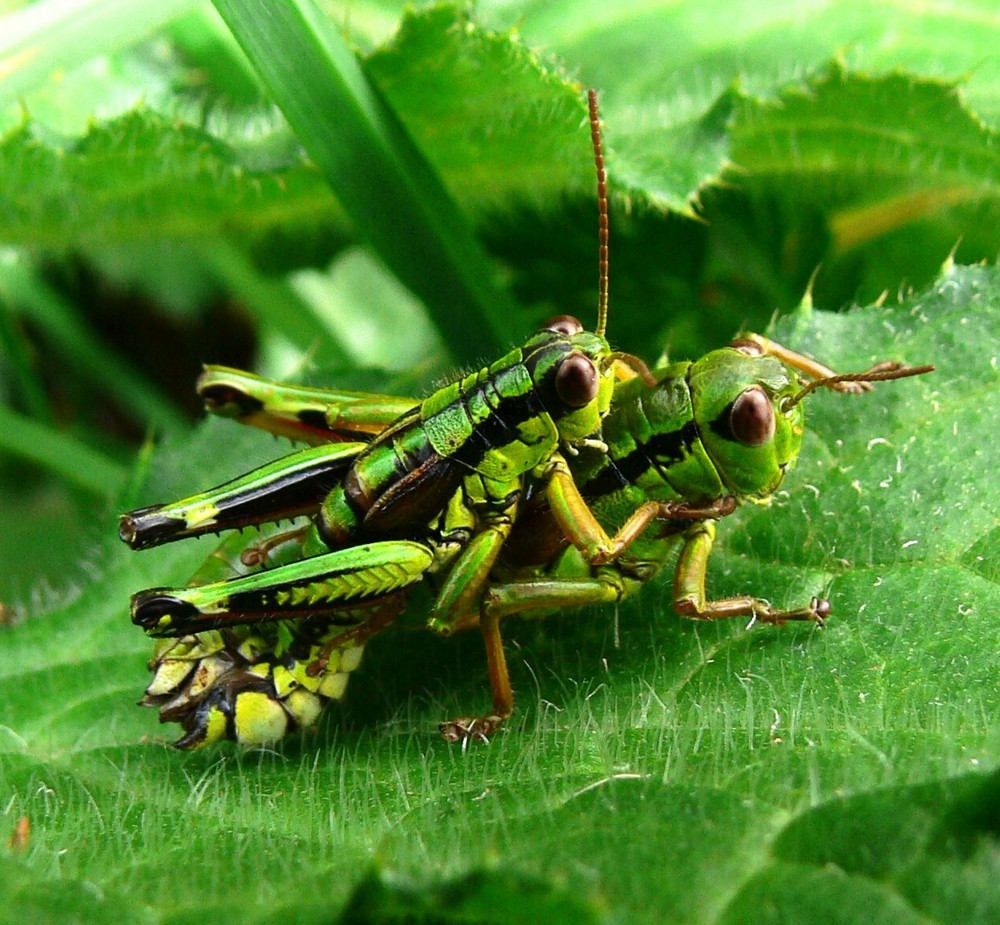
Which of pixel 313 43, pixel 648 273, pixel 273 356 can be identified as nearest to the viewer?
pixel 313 43

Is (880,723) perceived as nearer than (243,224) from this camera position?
Yes

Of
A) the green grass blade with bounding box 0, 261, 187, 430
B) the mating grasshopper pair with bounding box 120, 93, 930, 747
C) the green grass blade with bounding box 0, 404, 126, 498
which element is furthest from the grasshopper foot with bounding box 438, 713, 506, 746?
the green grass blade with bounding box 0, 261, 187, 430

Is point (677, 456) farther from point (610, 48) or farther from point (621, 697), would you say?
point (610, 48)

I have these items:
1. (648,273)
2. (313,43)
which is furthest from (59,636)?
(648,273)

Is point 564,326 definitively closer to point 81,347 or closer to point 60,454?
point 60,454

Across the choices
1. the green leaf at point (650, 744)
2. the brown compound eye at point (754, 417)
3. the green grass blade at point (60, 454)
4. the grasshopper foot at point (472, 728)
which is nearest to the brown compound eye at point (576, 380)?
the brown compound eye at point (754, 417)

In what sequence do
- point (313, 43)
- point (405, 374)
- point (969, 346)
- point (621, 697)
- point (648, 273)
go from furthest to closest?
point (648, 273)
point (405, 374)
point (313, 43)
point (969, 346)
point (621, 697)

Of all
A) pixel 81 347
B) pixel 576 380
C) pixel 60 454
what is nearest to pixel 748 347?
pixel 576 380

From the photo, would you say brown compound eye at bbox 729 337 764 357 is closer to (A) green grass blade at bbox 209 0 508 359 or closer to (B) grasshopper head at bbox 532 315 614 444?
(B) grasshopper head at bbox 532 315 614 444
